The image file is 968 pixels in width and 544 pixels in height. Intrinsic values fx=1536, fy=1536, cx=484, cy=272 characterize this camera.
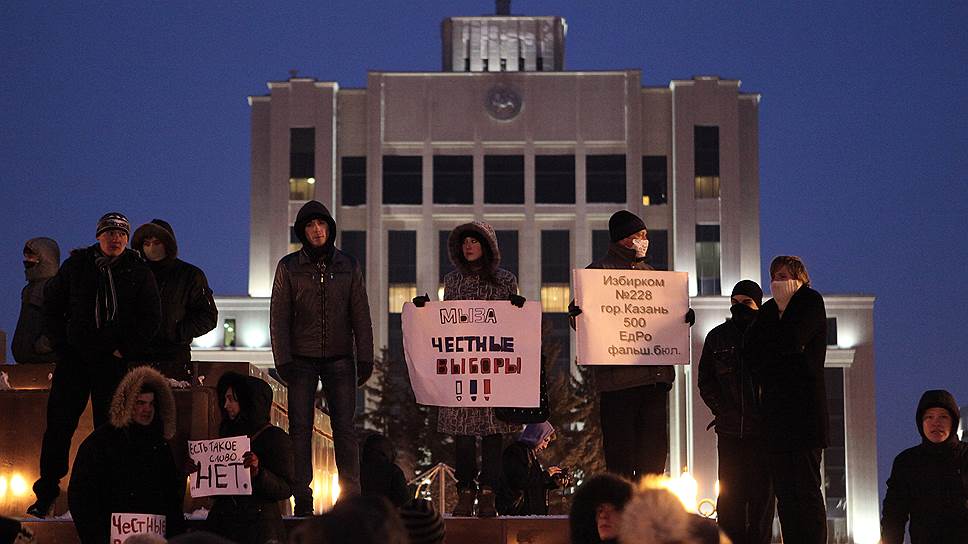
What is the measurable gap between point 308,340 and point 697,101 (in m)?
73.6

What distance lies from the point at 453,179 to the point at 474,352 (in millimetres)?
72642

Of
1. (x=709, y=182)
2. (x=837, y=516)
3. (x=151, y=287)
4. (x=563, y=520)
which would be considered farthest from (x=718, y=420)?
(x=709, y=182)

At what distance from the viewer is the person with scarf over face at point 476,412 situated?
11.4m

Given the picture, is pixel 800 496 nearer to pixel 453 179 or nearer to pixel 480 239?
pixel 480 239

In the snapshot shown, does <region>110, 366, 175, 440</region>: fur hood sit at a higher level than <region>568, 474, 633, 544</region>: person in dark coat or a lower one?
higher

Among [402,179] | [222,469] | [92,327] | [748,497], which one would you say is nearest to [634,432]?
[748,497]

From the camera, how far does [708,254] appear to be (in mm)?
83062

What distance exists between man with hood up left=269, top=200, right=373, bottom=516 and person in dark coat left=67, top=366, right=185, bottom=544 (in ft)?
5.40

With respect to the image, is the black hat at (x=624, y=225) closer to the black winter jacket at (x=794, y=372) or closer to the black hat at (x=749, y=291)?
the black hat at (x=749, y=291)

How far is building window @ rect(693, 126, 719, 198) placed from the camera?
8338cm

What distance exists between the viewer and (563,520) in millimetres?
10656

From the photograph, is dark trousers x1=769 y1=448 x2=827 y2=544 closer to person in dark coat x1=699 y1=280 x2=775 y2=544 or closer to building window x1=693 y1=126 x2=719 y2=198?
person in dark coat x1=699 y1=280 x2=775 y2=544

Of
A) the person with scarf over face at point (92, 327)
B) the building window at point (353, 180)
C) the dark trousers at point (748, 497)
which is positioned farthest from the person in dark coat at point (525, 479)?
the building window at point (353, 180)

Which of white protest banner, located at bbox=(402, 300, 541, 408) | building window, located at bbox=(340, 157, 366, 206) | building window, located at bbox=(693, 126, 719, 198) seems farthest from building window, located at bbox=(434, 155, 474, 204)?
white protest banner, located at bbox=(402, 300, 541, 408)
